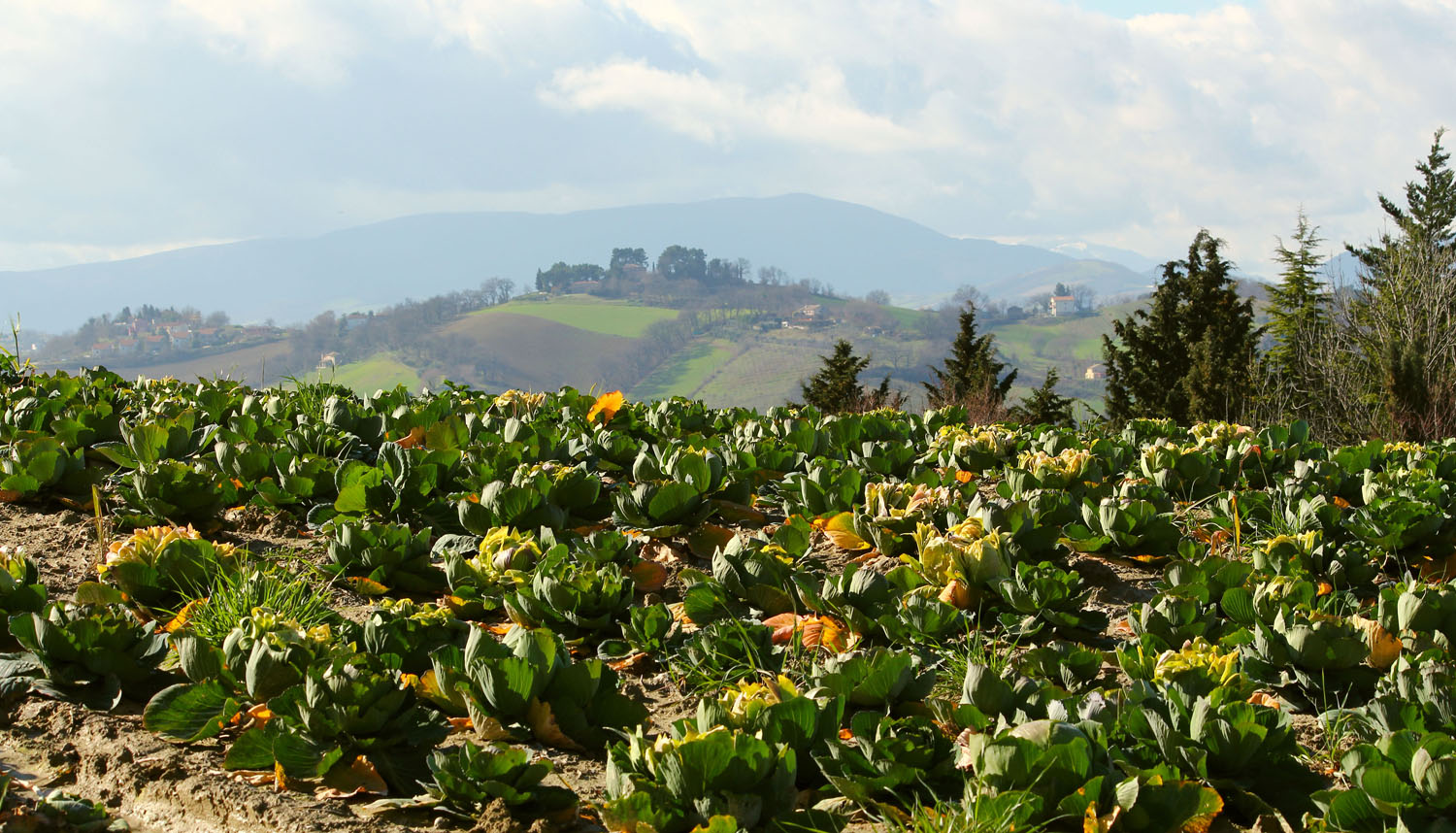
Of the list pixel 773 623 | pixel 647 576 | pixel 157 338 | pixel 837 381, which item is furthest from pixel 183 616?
pixel 157 338

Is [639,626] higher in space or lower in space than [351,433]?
lower

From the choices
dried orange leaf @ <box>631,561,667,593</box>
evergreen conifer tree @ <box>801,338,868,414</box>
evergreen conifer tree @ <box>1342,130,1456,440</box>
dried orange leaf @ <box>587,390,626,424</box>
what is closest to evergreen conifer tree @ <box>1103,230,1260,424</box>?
evergreen conifer tree @ <box>1342,130,1456,440</box>

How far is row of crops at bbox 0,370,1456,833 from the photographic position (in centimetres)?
158

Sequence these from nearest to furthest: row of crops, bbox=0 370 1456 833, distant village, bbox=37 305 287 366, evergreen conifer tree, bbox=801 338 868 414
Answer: row of crops, bbox=0 370 1456 833, evergreen conifer tree, bbox=801 338 868 414, distant village, bbox=37 305 287 366

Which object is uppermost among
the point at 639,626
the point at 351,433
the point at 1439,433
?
the point at 351,433

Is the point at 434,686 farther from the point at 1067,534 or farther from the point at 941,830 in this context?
the point at 1067,534

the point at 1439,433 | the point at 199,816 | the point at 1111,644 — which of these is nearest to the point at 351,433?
the point at 199,816

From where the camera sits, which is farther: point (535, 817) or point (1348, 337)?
point (1348, 337)

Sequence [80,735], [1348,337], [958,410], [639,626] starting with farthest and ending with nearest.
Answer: [1348,337] → [958,410] → [639,626] → [80,735]

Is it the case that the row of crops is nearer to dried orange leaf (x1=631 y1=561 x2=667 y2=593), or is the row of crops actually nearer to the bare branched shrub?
dried orange leaf (x1=631 y1=561 x2=667 y2=593)

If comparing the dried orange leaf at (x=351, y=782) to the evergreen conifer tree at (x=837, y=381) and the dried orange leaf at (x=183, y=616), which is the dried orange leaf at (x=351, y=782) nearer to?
the dried orange leaf at (x=183, y=616)

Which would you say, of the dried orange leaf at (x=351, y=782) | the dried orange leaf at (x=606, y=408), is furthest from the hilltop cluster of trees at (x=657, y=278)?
the dried orange leaf at (x=351, y=782)

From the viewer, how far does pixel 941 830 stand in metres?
1.46

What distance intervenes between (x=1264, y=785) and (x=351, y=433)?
11.1ft
